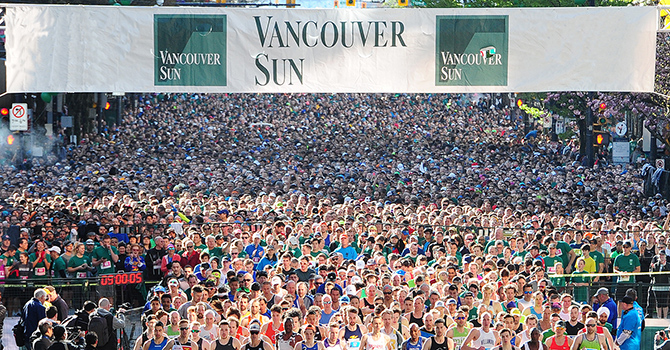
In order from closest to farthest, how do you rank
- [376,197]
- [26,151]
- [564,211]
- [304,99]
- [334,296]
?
[334,296], [564,211], [376,197], [26,151], [304,99]

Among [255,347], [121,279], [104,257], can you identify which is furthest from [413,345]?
[104,257]

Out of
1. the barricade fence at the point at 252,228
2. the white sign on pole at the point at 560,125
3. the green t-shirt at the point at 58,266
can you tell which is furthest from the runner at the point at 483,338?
the white sign on pole at the point at 560,125

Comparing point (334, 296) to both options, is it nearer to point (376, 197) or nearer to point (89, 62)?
point (89, 62)

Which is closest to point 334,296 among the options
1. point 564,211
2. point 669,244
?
point 669,244

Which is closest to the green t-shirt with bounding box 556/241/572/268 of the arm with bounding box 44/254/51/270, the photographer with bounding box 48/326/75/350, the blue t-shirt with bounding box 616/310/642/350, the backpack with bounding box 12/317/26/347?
the blue t-shirt with bounding box 616/310/642/350

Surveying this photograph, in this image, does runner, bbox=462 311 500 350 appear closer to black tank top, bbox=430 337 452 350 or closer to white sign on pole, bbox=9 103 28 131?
black tank top, bbox=430 337 452 350

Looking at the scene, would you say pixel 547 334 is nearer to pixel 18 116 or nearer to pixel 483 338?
pixel 483 338
